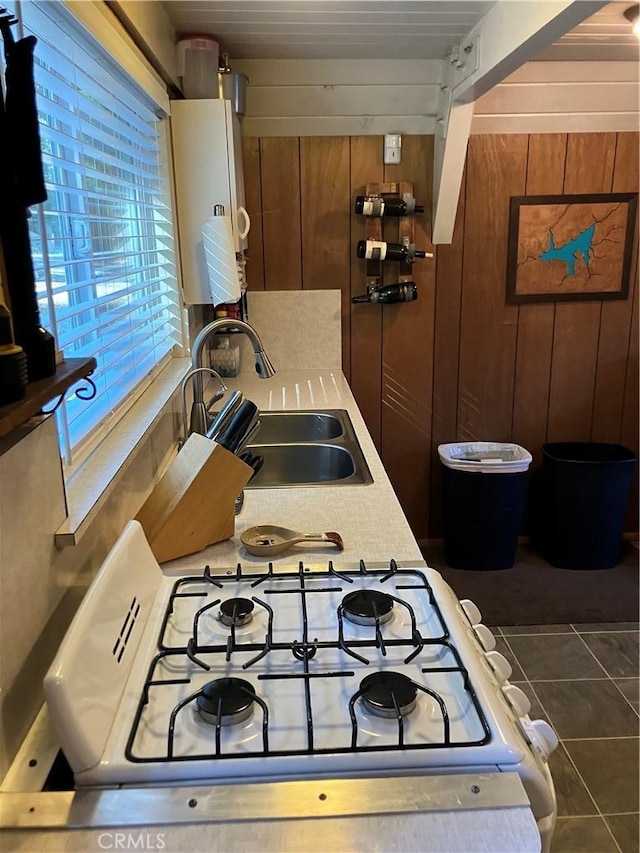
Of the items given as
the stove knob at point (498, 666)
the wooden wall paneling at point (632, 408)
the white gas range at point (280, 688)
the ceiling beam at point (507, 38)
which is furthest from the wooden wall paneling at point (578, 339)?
the stove knob at point (498, 666)

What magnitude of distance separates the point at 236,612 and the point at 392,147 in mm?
2291

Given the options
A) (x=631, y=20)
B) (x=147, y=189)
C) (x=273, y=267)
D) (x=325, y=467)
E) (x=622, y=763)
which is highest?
(x=631, y=20)

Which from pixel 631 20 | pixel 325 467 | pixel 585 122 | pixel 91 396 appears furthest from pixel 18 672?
pixel 585 122

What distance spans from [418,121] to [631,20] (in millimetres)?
826

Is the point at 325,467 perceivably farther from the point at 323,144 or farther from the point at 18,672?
the point at 323,144

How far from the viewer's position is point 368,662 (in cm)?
94

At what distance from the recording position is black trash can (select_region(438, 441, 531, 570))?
294 cm

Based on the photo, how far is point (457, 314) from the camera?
10.0 feet

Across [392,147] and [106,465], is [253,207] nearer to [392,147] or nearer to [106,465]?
[392,147]

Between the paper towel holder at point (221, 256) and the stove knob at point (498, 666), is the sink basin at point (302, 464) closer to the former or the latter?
the paper towel holder at point (221, 256)

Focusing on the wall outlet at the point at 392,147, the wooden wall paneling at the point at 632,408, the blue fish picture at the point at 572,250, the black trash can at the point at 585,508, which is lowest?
the black trash can at the point at 585,508

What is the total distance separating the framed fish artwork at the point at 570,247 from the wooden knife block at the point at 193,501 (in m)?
2.09

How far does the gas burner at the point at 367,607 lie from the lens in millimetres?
1041

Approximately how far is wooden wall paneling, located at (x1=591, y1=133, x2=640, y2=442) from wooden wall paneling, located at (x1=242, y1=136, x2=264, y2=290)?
1527mm
